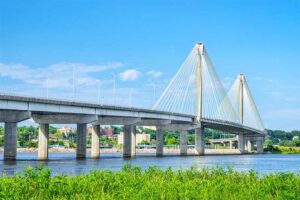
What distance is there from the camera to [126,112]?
11144cm

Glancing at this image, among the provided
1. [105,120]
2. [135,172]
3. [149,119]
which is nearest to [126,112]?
[105,120]

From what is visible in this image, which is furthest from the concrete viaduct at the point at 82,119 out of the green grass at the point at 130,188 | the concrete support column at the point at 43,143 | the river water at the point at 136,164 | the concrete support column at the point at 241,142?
the green grass at the point at 130,188

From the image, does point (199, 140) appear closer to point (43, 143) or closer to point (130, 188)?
point (43, 143)

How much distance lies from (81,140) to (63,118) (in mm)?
14181

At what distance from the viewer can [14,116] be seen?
83.1 metres

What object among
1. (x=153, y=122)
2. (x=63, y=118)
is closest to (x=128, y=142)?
(x=153, y=122)

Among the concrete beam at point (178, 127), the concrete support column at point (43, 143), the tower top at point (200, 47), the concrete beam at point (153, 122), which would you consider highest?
the tower top at point (200, 47)

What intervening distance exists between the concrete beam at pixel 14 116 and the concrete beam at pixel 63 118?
12083mm

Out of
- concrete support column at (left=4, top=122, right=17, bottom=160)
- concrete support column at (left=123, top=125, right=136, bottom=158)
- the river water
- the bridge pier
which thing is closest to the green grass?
the river water

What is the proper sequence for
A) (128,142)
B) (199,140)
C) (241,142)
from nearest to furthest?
1. (128,142)
2. (199,140)
3. (241,142)

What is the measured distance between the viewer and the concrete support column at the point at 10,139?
278 ft

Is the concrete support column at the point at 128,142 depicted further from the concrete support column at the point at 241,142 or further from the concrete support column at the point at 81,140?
the concrete support column at the point at 241,142

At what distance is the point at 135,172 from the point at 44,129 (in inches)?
2732

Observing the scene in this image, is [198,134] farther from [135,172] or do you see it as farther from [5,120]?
[135,172]
